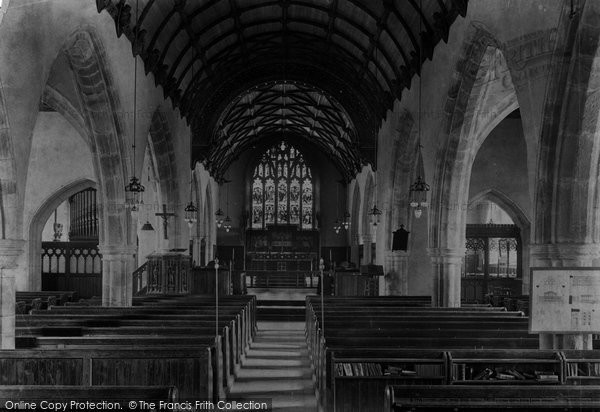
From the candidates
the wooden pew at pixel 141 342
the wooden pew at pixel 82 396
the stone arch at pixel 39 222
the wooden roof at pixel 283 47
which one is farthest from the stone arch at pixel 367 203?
the wooden pew at pixel 82 396

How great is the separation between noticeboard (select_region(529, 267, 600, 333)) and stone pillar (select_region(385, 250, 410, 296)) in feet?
38.4

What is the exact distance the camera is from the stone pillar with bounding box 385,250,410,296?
1775 centimetres

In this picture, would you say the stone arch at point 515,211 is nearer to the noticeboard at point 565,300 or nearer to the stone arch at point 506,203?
the stone arch at point 506,203

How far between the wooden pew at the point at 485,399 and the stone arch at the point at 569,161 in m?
3.35

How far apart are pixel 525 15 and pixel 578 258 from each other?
118 inches

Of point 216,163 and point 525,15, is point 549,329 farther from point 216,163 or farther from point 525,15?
point 216,163

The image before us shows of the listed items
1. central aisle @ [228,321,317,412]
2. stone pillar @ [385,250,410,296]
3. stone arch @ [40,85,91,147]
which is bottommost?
central aisle @ [228,321,317,412]

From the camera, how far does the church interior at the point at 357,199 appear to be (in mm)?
5762

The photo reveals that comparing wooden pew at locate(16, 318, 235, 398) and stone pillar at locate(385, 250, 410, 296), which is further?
stone pillar at locate(385, 250, 410, 296)

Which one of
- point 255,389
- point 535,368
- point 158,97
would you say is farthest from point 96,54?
point 535,368

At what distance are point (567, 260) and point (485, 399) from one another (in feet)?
12.0

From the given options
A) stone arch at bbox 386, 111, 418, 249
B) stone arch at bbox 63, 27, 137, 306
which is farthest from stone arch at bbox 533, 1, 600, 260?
stone arch at bbox 386, 111, 418, 249

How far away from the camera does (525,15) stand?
7773mm

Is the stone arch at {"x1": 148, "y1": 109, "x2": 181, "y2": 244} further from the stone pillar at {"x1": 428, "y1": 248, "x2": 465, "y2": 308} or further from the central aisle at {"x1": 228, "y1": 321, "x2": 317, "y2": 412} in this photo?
the stone pillar at {"x1": 428, "y1": 248, "x2": 465, "y2": 308}
